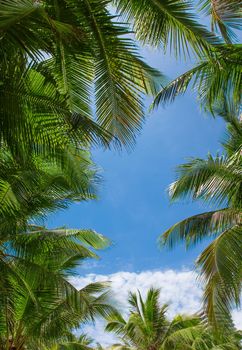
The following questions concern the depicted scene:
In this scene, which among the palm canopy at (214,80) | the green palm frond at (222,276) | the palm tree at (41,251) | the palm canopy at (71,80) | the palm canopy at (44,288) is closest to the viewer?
the palm canopy at (71,80)

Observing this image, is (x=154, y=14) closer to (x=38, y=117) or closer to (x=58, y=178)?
(x=38, y=117)

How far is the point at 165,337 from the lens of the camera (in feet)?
65.9

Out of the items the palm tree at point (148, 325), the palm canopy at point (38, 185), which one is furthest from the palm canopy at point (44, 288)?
the palm tree at point (148, 325)

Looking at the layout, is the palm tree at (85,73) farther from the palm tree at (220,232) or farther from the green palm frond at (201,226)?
the green palm frond at (201,226)

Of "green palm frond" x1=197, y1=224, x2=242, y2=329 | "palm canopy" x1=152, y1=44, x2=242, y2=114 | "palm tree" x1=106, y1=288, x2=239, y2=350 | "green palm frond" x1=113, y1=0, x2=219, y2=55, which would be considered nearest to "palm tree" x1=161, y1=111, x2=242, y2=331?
"green palm frond" x1=197, y1=224, x2=242, y2=329

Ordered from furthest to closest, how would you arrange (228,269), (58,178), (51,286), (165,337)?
(165,337)
(51,286)
(58,178)
(228,269)

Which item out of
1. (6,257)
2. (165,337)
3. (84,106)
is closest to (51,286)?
(6,257)

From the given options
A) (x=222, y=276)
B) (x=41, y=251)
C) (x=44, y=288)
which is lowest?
(x=222, y=276)

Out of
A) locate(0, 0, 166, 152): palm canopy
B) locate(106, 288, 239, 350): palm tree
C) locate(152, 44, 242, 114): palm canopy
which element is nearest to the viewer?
locate(0, 0, 166, 152): palm canopy

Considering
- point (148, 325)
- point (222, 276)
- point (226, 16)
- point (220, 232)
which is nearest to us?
point (226, 16)

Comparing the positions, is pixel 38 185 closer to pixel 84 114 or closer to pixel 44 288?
pixel 44 288

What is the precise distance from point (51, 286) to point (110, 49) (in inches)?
240

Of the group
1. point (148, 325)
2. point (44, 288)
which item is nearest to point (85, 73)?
point (44, 288)

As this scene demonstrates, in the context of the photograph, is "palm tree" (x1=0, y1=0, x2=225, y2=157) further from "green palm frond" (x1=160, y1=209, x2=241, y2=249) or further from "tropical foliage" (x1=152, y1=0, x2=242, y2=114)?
"green palm frond" (x1=160, y1=209, x2=241, y2=249)
